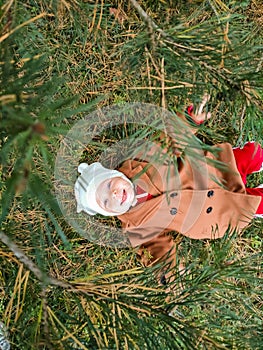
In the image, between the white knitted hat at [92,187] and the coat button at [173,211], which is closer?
the white knitted hat at [92,187]

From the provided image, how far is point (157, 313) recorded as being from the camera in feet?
2.60

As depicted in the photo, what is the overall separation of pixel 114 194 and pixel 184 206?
304mm

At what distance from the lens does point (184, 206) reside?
4.23ft

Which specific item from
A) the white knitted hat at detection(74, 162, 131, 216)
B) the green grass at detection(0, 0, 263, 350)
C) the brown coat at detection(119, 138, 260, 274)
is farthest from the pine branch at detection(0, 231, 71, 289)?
the brown coat at detection(119, 138, 260, 274)

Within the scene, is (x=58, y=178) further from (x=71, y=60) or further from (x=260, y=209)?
(x=260, y=209)

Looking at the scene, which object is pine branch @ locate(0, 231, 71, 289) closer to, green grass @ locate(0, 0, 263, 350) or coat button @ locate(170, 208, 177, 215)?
green grass @ locate(0, 0, 263, 350)

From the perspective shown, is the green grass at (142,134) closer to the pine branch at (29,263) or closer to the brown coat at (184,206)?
the pine branch at (29,263)

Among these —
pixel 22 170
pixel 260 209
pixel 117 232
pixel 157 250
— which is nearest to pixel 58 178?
pixel 117 232

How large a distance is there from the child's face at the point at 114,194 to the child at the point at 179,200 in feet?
0.03

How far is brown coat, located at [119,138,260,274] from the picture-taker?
4.02 feet

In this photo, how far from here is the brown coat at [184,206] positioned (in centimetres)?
123

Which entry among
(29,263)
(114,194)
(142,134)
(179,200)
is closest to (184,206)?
(179,200)

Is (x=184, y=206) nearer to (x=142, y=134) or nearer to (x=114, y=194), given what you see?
(x=114, y=194)

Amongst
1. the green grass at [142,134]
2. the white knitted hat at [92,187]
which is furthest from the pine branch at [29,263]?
the white knitted hat at [92,187]
